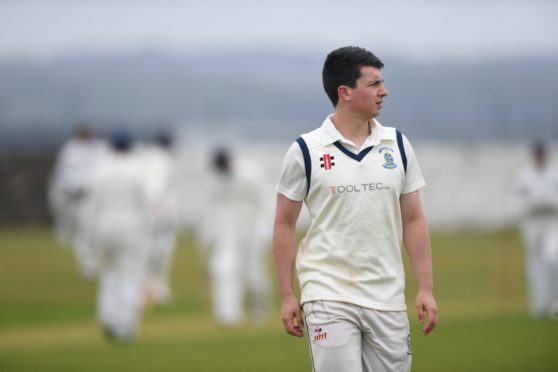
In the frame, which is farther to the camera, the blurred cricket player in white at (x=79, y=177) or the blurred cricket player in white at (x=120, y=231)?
the blurred cricket player in white at (x=79, y=177)

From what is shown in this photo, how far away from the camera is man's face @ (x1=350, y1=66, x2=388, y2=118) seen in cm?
643

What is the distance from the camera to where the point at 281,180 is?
6.45 meters

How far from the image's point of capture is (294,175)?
6402mm

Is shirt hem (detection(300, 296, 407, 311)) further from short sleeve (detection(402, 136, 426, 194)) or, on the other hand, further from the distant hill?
the distant hill

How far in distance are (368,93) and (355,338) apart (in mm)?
1120

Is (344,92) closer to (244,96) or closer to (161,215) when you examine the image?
(161,215)

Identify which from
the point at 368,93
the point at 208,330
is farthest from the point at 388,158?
the point at 208,330

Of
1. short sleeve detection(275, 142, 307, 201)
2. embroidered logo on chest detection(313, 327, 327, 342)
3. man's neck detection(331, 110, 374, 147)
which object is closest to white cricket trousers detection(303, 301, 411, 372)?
embroidered logo on chest detection(313, 327, 327, 342)

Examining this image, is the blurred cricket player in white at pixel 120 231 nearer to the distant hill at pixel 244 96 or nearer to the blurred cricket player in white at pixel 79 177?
the blurred cricket player in white at pixel 79 177

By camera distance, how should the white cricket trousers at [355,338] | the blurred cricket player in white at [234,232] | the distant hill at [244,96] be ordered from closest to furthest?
the white cricket trousers at [355,338], the blurred cricket player in white at [234,232], the distant hill at [244,96]

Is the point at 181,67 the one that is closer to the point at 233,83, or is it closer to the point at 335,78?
the point at 233,83

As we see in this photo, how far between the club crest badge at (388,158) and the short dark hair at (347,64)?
1.07 ft

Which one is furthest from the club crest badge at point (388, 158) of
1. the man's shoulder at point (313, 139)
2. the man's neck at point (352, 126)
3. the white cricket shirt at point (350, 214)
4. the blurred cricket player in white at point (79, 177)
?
the blurred cricket player in white at point (79, 177)

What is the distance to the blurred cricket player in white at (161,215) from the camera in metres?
19.2
